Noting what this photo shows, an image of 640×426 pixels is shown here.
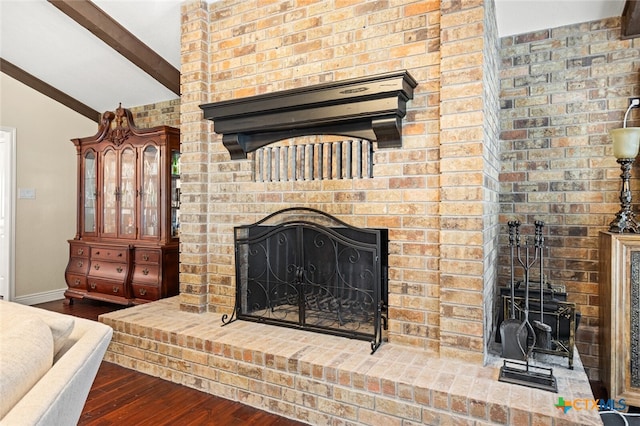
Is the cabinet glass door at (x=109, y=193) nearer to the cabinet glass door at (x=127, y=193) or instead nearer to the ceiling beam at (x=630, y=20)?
the cabinet glass door at (x=127, y=193)

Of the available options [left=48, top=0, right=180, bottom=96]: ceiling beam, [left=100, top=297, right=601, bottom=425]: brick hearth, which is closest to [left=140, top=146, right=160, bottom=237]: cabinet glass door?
[left=48, top=0, right=180, bottom=96]: ceiling beam

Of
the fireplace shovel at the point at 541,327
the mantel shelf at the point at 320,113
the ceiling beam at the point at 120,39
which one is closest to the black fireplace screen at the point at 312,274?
the mantel shelf at the point at 320,113

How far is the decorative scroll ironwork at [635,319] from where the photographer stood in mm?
2123

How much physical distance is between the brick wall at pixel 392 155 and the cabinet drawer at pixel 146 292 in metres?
1.01

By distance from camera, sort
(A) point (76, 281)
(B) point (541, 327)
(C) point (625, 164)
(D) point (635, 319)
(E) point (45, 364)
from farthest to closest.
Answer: (A) point (76, 281) → (C) point (625, 164) → (D) point (635, 319) → (B) point (541, 327) → (E) point (45, 364)

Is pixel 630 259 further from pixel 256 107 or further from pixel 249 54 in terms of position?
pixel 249 54

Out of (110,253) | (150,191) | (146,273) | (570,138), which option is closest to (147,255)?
(146,273)

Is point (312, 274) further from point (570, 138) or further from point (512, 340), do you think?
point (570, 138)

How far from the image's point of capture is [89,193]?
4383 millimetres

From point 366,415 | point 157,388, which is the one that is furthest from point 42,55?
point 366,415

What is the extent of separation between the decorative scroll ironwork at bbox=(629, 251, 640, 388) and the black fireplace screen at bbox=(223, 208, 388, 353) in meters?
1.33

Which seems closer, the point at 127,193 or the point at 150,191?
the point at 150,191

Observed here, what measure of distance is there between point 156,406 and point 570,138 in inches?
117

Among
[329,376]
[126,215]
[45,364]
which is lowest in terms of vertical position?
[329,376]
